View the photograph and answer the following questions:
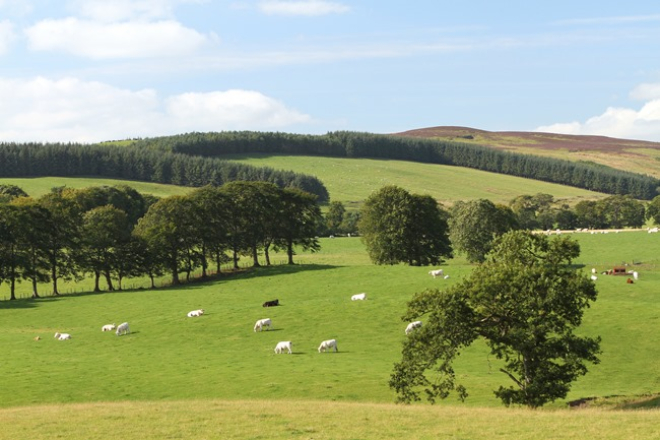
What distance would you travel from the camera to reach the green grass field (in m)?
30.9

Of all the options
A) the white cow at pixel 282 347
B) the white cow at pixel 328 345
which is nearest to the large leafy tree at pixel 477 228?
the white cow at pixel 328 345

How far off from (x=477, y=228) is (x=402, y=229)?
507 inches

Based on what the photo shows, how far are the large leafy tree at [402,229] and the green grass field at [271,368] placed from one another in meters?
11.6

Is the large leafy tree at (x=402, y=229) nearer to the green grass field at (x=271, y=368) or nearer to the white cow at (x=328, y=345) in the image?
the green grass field at (x=271, y=368)

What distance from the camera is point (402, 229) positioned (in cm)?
10600

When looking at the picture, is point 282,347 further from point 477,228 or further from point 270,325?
point 477,228

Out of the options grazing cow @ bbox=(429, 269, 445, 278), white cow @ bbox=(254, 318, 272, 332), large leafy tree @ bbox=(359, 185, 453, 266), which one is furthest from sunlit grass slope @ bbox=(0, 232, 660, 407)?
large leafy tree @ bbox=(359, 185, 453, 266)

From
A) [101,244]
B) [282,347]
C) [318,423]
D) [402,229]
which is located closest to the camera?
[318,423]

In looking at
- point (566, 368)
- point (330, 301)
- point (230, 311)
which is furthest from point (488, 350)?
point (230, 311)

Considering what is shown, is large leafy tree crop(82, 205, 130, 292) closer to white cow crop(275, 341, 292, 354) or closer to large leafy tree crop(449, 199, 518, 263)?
large leafy tree crop(449, 199, 518, 263)

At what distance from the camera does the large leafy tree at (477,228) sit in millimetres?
112062

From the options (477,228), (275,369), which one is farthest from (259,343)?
(477,228)

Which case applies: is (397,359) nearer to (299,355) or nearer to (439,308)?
(299,355)

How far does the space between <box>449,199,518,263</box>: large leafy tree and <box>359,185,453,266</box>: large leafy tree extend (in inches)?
167
